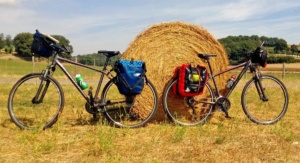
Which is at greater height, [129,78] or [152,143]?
[129,78]

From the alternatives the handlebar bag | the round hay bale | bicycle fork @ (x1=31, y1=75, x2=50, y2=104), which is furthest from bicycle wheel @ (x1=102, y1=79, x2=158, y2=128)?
the handlebar bag

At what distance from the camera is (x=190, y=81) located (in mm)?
5445

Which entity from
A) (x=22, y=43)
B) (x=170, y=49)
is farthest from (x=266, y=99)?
(x=22, y=43)

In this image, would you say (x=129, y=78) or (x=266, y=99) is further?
(x=266, y=99)

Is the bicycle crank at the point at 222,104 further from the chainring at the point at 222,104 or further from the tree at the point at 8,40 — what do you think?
the tree at the point at 8,40

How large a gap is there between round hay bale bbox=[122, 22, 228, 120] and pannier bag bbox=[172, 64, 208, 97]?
0.48m

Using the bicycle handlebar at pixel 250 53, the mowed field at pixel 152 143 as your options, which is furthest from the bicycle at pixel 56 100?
the bicycle handlebar at pixel 250 53

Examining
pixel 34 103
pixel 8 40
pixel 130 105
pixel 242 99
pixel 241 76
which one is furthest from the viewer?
pixel 8 40

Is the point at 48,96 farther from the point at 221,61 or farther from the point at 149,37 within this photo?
the point at 221,61

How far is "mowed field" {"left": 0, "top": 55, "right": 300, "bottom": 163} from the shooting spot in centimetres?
379

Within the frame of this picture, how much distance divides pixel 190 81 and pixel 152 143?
1534 mm

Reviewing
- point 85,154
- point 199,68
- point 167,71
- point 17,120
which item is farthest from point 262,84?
point 17,120

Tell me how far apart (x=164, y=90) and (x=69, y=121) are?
1857 mm

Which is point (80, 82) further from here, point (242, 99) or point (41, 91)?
point (242, 99)
